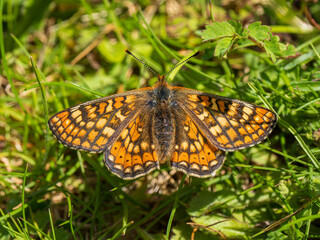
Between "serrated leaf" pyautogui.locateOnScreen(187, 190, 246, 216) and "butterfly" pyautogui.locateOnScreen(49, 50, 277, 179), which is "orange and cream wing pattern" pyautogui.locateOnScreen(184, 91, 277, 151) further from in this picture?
"serrated leaf" pyautogui.locateOnScreen(187, 190, 246, 216)

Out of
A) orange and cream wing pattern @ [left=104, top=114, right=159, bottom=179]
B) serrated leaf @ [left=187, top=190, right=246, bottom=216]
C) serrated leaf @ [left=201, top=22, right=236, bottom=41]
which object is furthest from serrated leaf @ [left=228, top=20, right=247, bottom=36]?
serrated leaf @ [left=187, top=190, right=246, bottom=216]

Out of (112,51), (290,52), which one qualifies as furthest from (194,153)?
(112,51)

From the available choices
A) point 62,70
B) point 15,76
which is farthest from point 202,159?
point 15,76

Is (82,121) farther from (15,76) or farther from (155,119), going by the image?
(15,76)

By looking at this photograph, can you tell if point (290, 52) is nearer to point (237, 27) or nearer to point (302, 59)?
point (302, 59)

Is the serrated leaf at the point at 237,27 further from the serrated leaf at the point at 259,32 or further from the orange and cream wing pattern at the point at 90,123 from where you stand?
the orange and cream wing pattern at the point at 90,123

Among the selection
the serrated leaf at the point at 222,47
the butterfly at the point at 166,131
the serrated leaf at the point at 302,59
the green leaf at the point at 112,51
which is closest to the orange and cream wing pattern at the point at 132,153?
the butterfly at the point at 166,131
